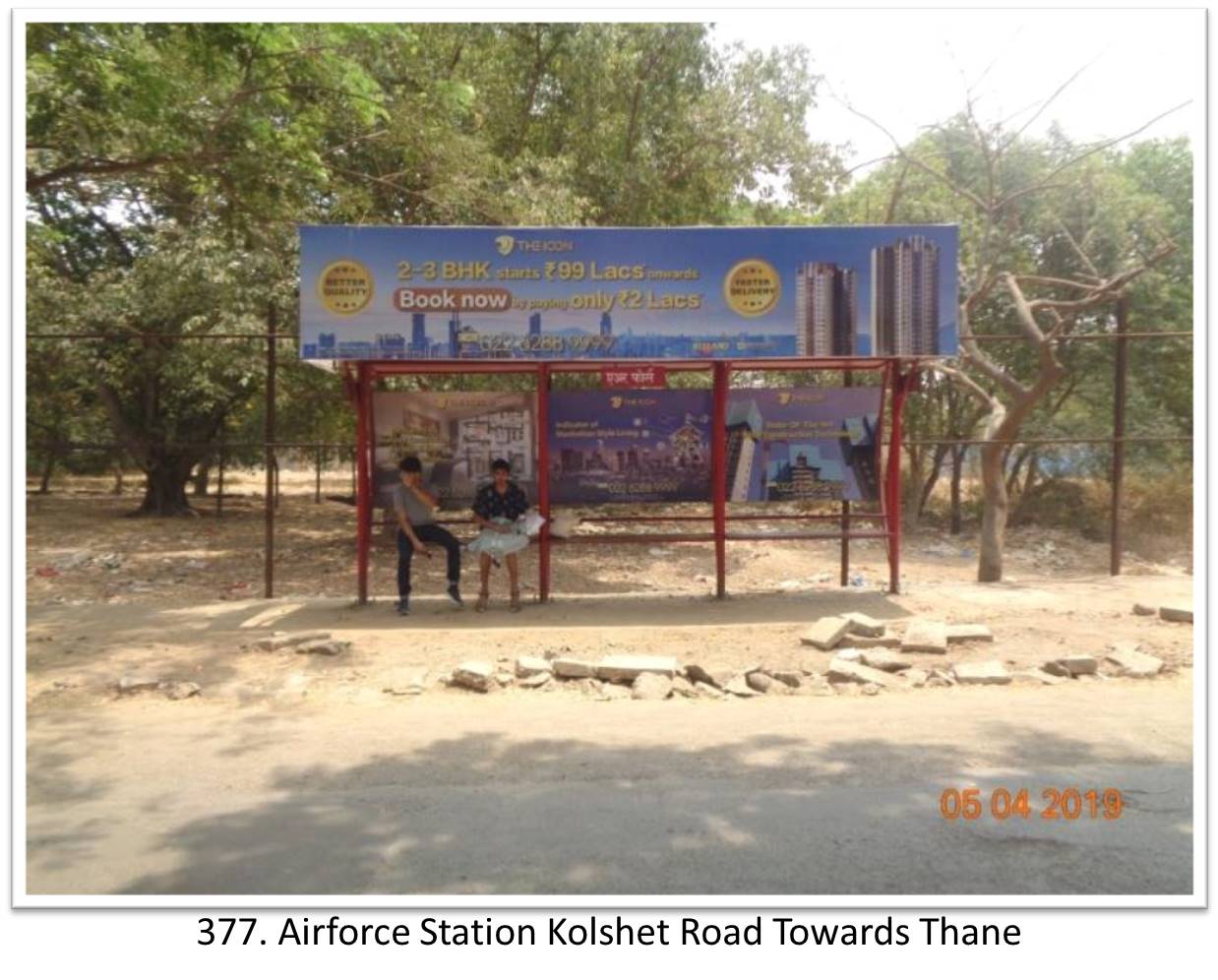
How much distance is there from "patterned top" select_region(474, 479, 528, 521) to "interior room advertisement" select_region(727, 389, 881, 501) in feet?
7.93

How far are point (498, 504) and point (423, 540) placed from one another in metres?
0.91

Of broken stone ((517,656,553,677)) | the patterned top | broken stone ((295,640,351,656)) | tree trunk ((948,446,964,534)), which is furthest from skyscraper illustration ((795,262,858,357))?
tree trunk ((948,446,964,534))

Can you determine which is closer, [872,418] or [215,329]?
[872,418]

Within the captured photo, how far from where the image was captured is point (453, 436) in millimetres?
9891

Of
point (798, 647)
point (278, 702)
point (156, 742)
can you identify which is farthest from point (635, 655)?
point (156, 742)

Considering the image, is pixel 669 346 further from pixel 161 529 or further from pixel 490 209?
pixel 161 529

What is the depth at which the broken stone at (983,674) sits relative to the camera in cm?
684

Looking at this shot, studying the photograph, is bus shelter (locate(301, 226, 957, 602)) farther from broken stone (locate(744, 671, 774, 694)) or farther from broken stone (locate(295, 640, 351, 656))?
broken stone (locate(744, 671, 774, 694))

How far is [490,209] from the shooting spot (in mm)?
12172

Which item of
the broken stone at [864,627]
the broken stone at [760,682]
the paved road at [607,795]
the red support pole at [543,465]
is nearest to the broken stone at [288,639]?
the paved road at [607,795]

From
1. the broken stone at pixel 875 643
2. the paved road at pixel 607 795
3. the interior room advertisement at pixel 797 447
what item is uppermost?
the interior room advertisement at pixel 797 447

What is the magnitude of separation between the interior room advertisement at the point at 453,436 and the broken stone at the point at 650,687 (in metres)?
3.71

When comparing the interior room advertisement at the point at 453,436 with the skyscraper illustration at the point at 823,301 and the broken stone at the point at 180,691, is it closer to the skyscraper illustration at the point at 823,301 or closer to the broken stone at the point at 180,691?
the skyscraper illustration at the point at 823,301

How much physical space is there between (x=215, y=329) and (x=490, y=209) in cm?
558
